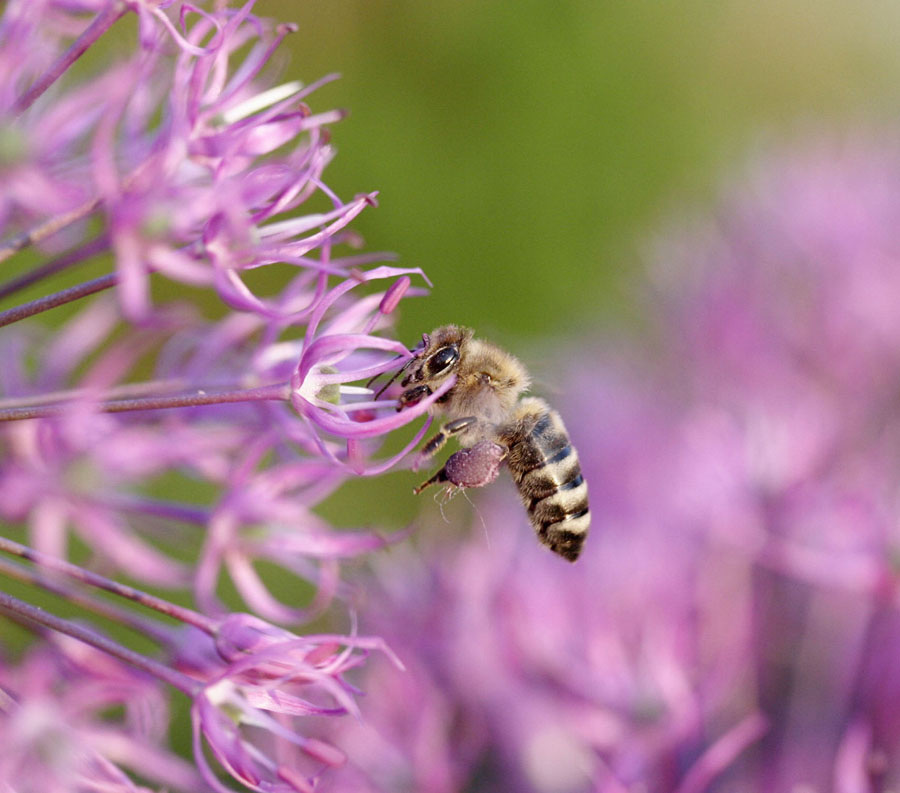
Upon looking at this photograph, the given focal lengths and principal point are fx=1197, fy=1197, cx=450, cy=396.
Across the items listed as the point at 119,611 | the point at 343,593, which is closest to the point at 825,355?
the point at 343,593

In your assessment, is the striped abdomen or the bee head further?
the striped abdomen

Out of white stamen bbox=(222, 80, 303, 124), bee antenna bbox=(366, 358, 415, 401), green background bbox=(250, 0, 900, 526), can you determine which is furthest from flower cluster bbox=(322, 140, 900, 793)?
green background bbox=(250, 0, 900, 526)

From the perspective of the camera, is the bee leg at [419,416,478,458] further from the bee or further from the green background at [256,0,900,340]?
the green background at [256,0,900,340]

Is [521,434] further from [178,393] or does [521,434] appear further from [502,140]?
[502,140]

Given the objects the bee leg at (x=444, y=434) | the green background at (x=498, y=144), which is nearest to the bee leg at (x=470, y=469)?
the bee leg at (x=444, y=434)

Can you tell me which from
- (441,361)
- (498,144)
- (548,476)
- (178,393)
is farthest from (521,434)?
(498,144)

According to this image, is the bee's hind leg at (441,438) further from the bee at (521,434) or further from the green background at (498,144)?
the green background at (498,144)
